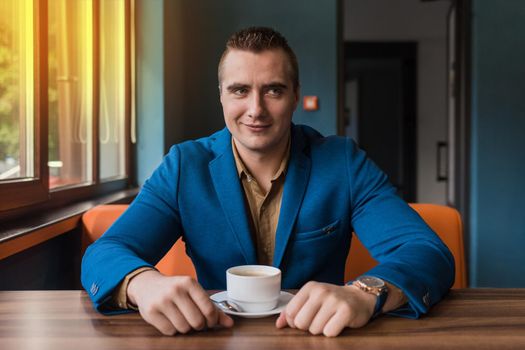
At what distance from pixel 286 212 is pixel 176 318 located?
0.57 metres

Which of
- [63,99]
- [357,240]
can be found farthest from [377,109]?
[357,240]

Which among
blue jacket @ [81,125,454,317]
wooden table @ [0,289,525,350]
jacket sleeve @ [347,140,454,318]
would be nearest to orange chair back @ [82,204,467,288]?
blue jacket @ [81,125,454,317]

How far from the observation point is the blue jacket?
124 cm

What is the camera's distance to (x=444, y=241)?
1.53m

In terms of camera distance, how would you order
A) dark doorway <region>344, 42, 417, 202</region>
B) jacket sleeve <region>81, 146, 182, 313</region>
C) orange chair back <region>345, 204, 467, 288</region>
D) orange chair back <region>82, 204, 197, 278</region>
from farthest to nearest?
1. dark doorway <region>344, 42, 417, 202</region>
2. orange chair back <region>82, 204, 197, 278</region>
3. orange chair back <region>345, 204, 467, 288</region>
4. jacket sleeve <region>81, 146, 182, 313</region>

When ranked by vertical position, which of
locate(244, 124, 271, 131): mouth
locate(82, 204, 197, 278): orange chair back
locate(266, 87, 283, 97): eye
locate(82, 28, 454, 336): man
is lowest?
locate(82, 204, 197, 278): orange chair back

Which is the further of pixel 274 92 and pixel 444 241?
pixel 444 241

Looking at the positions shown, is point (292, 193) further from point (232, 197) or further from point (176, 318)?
point (176, 318)

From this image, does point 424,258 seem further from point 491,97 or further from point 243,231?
point 491,97

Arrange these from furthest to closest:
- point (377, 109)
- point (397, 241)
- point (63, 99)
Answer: point (377, 109)
point (63, 99)
point (397, 241)

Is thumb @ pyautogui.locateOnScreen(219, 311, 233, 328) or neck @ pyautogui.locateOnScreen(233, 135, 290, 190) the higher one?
neck @ pyautogui.locateOnScreen(233, 135, 290, 190)

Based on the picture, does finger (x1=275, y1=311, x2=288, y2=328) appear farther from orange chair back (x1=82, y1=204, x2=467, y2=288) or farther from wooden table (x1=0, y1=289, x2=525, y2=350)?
orange chair back (x1=82, y1=204, x2=467, y2=288)

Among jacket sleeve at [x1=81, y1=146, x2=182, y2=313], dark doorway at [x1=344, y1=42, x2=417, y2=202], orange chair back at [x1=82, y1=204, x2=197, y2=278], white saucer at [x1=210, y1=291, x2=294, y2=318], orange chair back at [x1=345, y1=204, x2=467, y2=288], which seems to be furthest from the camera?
dark doorway at [x1=344, y1=42, x2=417, y2=202]

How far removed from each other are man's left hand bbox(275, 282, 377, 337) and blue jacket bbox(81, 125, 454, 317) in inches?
14.8
